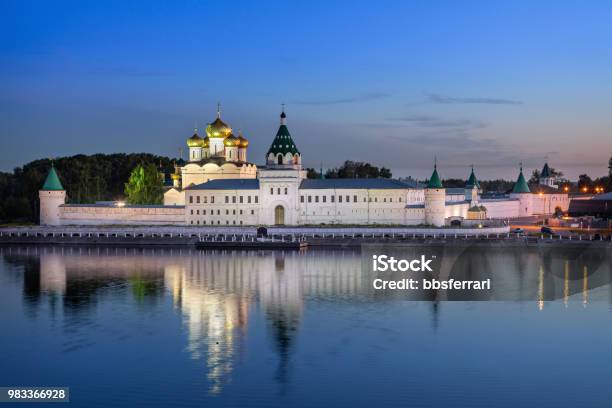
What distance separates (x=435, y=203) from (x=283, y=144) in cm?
918

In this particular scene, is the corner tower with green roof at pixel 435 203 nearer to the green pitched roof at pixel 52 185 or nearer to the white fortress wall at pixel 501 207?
the white fortress wall at pixel 501 207

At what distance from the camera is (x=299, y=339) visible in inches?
846

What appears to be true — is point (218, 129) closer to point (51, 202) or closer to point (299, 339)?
point (51, 202)

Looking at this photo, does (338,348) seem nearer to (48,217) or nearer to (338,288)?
(338,288)

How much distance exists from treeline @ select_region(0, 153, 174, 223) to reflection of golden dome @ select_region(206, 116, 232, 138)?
10.2 meters

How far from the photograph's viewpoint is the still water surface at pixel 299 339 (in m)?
17.2

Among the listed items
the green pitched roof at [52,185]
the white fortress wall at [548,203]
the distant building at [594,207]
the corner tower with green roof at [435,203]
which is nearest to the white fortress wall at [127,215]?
the green pitched roof at [52,185]

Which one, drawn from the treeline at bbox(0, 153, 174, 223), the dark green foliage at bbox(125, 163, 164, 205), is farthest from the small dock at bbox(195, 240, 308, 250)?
the treeline at bbox(0, 153, 174, 223)

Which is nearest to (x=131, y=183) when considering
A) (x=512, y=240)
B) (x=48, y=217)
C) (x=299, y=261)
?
(x=48, y=217)

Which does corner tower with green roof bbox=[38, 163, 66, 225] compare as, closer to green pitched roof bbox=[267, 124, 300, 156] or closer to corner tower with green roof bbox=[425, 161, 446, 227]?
green pitched roof bbox=[267, 124, 300, 156]

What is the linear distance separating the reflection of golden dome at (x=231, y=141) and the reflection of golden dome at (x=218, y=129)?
2.24 ft

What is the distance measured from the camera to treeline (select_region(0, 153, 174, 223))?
57.8 metres

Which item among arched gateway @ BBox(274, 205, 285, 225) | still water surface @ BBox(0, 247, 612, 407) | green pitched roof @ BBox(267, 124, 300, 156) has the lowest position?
still water surface @ BBox(0, 247, 612, 407)

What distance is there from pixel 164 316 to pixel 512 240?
21856 mm
